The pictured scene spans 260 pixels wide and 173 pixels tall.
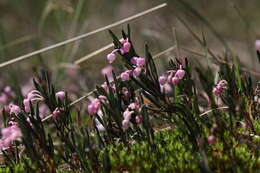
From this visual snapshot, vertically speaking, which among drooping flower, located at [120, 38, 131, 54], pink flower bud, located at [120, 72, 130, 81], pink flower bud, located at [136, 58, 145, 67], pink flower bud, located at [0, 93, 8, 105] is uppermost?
pink flower bud, located at [0, 93, 8, 105]

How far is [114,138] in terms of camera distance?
296cm

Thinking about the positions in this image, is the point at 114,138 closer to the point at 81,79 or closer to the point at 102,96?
the point at 102,96

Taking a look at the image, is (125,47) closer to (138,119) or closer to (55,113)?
(138,119)

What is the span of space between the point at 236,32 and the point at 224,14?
0.84 meters

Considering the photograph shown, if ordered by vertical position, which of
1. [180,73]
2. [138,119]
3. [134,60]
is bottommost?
[138,119]

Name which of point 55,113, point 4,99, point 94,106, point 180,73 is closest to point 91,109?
point 94,106

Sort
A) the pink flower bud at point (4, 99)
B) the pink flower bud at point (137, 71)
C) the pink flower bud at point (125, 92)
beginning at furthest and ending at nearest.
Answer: the pink flower bud at point (4, 99) → the pink flower bud at point (125, 92) → the pink flower bud at point (137, 71)

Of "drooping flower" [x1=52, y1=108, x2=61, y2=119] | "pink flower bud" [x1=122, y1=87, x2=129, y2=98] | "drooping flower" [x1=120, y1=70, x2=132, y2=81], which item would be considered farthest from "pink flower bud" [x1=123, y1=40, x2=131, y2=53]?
"drooping flower" [x1=52, y1=108, x2=61, y2=119]

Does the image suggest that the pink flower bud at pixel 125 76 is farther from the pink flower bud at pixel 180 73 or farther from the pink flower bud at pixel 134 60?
the pink flower bud at pixel 180 73

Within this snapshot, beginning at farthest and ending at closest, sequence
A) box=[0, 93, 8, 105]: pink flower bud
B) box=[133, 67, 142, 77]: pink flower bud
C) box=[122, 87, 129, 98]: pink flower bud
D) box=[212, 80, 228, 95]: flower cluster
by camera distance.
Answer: box=[0, 93, 8, 105]: pink flower bud, box=[122, 87, 129, 98]: pink flower bud, box=[212, 80, 228, 95]: flower cluster, box=[133, 67, 142, 77]: pink flower bud

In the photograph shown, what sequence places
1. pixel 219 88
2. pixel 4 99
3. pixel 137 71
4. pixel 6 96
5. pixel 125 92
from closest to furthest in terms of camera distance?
A: pixel 137 71 < pixel 219 88 < pixel 125 92 < pixel 4 99 < pixel 6 96

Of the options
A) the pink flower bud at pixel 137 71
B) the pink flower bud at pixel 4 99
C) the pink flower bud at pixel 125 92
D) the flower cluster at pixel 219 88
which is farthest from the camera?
the pink flower bud at pixel 4 99

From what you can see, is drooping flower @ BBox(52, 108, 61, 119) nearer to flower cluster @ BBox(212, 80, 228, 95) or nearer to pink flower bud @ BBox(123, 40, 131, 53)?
pink flower bud @ BBox(123, 40, 131, 53)

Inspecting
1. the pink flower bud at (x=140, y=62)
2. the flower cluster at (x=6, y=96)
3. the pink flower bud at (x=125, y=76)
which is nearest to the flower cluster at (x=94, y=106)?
the pink flower bud at (x=125, y=76)
